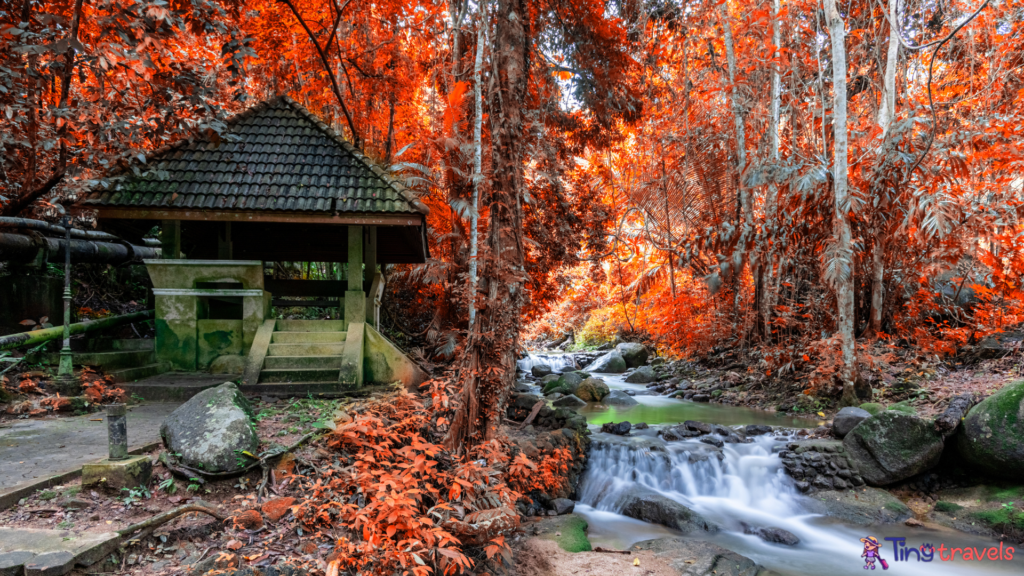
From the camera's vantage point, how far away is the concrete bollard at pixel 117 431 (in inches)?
144

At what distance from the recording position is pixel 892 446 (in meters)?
6.42

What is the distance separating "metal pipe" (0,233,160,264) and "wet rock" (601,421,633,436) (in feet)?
28.1

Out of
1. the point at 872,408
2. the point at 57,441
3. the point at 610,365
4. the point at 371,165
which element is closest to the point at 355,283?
the point at 371,165

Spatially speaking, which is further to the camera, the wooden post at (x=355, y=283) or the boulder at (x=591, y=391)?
the boulder at (x=591, y=391)

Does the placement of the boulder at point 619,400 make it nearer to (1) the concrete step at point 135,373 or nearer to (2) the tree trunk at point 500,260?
(2) the tree trunk at point 500,260

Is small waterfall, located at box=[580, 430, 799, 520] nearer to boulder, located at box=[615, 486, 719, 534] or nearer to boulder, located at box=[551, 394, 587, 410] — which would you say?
boulder, located at box=[615, 486, 719, 534]

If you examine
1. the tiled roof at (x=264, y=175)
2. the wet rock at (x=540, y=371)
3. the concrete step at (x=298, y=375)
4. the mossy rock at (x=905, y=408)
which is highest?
the tiled roof at (x=264, y=175)

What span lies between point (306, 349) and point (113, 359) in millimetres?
2665

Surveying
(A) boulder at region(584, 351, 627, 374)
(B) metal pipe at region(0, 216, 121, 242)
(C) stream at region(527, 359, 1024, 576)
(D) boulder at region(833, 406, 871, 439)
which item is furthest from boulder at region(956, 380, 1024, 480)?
(B) metal pipe at region(0, 216, 121, 242)

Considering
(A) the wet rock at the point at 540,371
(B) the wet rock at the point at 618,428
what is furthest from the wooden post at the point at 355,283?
(A) the wet rock at the point at 540,371

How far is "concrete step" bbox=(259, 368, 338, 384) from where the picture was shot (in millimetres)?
7039

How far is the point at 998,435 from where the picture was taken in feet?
19.1

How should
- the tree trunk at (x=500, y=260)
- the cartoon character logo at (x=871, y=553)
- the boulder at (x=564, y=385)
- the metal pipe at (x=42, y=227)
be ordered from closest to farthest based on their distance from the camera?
the tree trunk at (x=500, y=260), the cartoon character logo at (x=871, y=553), the metal pipe at (x=42, y=227), the boulder at (x=564, y=385)

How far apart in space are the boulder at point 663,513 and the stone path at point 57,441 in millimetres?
5333
